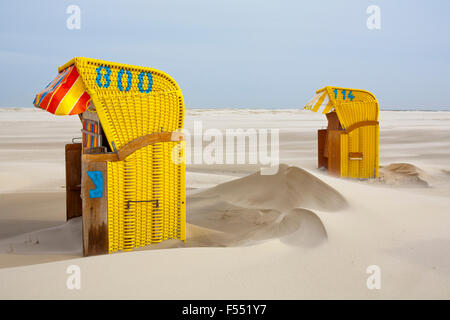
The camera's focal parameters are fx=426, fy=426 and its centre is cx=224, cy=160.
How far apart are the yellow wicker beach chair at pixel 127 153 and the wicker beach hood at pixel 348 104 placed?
21.4 ft

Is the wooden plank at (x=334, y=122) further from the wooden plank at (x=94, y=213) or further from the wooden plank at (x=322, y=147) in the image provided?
the wooden plank at (x=94, y=213)

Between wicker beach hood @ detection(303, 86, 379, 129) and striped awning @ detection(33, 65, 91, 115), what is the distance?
7.40m

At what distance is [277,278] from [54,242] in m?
4.16

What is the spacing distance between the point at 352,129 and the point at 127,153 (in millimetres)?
7813

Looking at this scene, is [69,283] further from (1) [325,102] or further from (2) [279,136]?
(2) [279,136]

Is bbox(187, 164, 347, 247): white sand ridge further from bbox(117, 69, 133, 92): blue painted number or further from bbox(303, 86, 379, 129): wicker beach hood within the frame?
bbox(303, 86, 379, 129): wicker beach hood

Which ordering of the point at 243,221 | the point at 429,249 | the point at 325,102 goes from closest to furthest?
1. the point at 429,249
2. the point at 243,221
3. the point at 325,102

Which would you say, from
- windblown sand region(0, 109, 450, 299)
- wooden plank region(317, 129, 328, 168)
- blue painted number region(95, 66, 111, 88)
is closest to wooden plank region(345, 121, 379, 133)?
wooden plank region(317, 129, 328, 168)

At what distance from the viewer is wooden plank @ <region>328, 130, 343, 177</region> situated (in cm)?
1184

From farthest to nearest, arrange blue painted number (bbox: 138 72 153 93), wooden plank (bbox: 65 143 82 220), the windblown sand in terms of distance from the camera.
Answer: wooden plank (bbox: 65 143 82 220)
blue painted number (bbox: 138 72 153 93)
the windblown sand

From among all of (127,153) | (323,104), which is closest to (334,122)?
(323,104)

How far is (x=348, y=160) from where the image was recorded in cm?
1186


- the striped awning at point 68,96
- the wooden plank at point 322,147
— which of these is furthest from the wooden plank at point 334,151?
the striped awning at point 68,96
